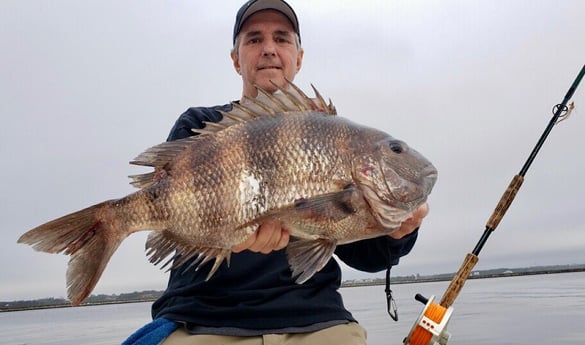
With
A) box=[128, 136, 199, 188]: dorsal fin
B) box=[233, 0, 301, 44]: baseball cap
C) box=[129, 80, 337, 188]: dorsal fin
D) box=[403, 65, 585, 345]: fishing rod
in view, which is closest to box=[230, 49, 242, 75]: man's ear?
box=[233, 0, 301, 44]: baseball cap

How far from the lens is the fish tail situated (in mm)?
2502

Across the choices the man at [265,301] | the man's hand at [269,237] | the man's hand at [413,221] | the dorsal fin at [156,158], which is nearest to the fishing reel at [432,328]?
the man at [265,301]

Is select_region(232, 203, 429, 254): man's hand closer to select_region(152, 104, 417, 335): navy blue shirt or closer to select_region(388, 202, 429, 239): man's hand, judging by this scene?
select_region(388, 202, 429, 239): man's hand

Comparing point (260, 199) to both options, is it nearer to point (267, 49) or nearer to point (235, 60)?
point (267, 49)

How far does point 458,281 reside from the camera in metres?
4.27

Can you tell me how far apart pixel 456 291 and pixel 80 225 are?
3.18 metres

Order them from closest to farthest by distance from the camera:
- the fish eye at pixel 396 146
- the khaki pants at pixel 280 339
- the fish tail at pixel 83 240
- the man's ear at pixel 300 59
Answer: the fish tail at pixel 83 240 < the fish eye at pixel 396 146 < the khaki pants at pixel 280 339 < the man's ear at pixel 300 59

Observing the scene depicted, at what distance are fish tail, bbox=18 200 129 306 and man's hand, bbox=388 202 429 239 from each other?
1.70 m

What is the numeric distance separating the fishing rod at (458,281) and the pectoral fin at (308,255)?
1482 millimetres

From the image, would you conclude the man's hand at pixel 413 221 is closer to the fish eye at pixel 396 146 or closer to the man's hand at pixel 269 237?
the man's hand at pixel 269 237

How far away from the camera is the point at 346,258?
3.84 meters

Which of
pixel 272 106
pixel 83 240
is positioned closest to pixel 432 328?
pixel 272 106

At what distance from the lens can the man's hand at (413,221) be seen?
286cm

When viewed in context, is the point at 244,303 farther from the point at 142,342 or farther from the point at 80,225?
the point at 80,225
